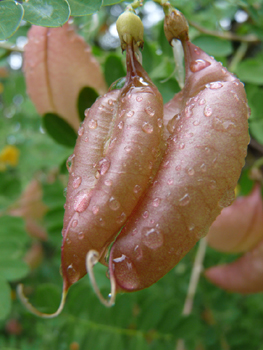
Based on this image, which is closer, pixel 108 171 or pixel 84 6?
pixel 108 171

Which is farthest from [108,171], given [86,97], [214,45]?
[214,45]

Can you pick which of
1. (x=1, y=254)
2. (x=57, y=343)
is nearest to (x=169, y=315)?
(x=57, y=343)

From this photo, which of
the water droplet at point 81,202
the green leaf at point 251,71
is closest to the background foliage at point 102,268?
the green leaf at point 251,71

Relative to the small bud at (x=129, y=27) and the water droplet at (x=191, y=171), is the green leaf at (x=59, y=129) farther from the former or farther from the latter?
the water droplet at (x=191, y=171)

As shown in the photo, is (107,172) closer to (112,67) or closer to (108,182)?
(108,182)

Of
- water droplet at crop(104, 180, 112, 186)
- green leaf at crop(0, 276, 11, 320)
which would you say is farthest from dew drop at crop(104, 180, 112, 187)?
green leaf at crop(0, 276, 11, 320)

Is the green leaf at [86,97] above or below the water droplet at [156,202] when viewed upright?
below

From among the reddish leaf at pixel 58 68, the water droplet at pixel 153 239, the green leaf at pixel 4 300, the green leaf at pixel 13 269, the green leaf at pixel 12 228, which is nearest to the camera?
the water droplet at pixel 153 239

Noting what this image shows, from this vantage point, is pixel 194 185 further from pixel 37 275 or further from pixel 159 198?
pixel 37 275
